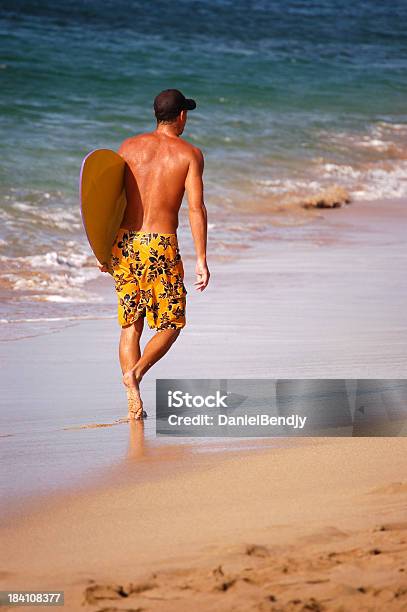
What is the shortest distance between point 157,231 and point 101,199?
10.8 inches

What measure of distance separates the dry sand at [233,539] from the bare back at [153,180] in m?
1.29

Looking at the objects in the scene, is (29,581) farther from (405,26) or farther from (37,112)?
(405,26)

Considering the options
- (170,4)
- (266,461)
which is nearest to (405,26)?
(170,4)

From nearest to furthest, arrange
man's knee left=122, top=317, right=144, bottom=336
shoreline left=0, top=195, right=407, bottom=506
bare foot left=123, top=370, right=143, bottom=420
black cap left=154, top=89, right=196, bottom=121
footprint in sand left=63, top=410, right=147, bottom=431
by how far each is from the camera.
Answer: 1. shoreline left=0, top=195, right=407, bottom=506
2. footprint in sand left=63, top=410, right=147, bottom=431
3. bare foot left=123, top=370, right=143, bottom=420
4. black cap left=154, top=89, right=196, bottom=121
5. man's knee left=122, top=317, right=144, bottom=336

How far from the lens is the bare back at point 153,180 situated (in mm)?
5035

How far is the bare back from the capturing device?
5035mm

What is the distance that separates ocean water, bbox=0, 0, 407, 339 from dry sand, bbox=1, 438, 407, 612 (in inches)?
119

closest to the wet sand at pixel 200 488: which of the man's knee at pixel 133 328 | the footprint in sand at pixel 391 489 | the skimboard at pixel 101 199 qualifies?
the footprint in sand at pixel 391 489

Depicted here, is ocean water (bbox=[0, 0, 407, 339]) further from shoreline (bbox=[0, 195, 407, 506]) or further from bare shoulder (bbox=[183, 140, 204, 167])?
bare shoulder (bbox=[183, 140, 204, 167])

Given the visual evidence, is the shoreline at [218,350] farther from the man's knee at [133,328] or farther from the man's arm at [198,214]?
the man's arm at [198,214]

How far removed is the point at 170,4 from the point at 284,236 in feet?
89.2

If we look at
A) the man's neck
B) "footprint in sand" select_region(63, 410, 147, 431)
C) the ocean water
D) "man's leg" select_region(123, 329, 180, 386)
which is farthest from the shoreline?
the man's neck

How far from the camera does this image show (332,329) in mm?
6633

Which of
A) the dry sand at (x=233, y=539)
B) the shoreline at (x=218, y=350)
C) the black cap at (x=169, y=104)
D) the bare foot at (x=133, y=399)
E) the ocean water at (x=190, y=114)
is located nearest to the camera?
the dry sand at (x=233, y=539)
